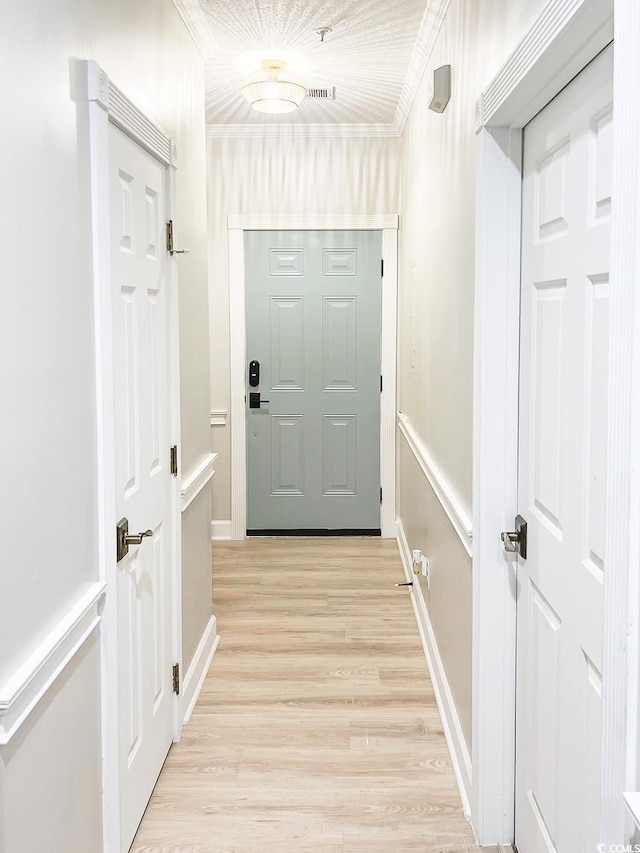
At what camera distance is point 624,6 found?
993mm

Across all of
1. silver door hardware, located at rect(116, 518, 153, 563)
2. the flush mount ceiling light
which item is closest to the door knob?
silver door hardware, located at rect(116, 518, 153, 563)

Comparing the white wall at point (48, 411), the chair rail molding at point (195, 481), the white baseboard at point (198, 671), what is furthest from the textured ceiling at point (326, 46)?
the white baseboard at point (198, 671)

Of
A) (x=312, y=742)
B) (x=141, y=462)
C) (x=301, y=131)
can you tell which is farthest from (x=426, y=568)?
(x=301, y=131)

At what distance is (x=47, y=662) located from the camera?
4.72ft

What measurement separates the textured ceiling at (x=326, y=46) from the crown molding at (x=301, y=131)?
235 mm

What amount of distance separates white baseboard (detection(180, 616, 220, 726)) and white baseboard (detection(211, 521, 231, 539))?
1.67 meters

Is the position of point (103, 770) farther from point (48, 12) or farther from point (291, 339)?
point (291, 339)

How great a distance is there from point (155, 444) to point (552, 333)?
1.24 meters

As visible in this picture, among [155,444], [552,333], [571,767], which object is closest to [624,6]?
[552,333]

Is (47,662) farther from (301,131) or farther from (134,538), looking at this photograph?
(301,131)

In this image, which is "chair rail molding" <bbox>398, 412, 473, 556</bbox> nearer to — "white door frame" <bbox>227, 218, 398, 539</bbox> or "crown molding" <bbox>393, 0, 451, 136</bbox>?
"white door frame" <bbox>227, 218, 398, 539</bbox>

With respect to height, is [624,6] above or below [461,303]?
above

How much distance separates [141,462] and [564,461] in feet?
3.83

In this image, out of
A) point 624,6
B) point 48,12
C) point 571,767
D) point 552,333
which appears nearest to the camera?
point 624,6
